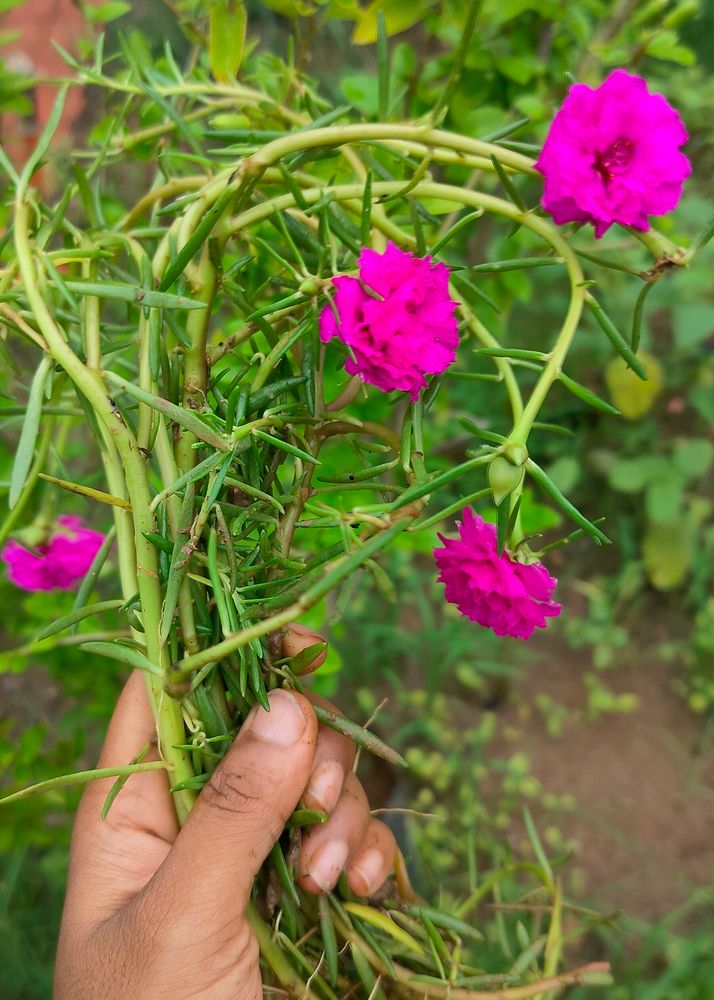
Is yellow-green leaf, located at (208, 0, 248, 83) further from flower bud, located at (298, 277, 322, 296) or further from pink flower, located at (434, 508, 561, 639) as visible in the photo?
pink flower, located at (434, 508, 561, 639)

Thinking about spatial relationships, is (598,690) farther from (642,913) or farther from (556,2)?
(556,2)

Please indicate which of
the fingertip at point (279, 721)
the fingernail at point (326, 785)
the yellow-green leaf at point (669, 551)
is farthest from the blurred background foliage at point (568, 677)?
the fingertip at point (279, 721)

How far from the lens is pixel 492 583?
1.47ft

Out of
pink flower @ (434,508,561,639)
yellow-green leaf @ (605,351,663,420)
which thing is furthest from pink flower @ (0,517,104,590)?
yellow-green leaf @ (605,351,663,420)

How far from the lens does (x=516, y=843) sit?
138 centimetres

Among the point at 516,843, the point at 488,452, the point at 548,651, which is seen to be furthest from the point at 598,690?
the point at 488,452

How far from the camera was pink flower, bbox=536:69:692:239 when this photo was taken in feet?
1.42

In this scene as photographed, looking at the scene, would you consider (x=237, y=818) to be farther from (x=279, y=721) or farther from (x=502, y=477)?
(x=502, y=477)

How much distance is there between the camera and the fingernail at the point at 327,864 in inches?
21.5

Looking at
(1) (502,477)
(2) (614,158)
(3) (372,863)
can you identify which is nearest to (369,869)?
(3) (372,863)

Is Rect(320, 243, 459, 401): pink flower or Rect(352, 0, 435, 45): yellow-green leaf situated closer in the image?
Rect(320, 243, 459, 401): pink flower

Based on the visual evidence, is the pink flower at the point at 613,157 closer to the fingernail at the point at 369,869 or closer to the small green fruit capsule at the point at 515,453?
the small green fruit capsule at the point at 515,453

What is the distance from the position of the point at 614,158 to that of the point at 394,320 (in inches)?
6.8

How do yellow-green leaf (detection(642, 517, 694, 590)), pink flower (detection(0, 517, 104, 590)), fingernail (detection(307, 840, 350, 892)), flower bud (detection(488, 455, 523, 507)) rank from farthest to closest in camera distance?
yellow-green leaf (detection(642, 517, 694, 590)) < pink flower (detection(0, 517, 104, 590)) < fingernail (detection(307, 840, 350, 892)) < flower bud (detection(488, 455, 523, 507))
